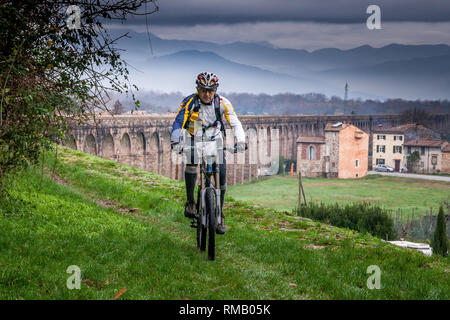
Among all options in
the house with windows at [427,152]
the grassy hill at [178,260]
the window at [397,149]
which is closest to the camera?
the grassy hill at [178,260]

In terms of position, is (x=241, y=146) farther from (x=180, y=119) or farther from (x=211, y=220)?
(x=211, y=220)

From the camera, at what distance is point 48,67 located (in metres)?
6.00

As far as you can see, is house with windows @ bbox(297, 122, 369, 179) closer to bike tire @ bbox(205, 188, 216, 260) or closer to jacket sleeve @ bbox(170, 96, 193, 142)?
jacket sleeve @ bbox(170, 96, 193, 142)

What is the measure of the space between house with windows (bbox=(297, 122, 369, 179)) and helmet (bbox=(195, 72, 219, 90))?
7449cm

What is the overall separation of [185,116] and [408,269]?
3.59m

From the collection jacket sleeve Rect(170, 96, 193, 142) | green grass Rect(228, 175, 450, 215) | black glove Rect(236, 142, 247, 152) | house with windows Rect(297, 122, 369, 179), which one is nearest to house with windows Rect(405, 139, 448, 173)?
green grass Rect(228, 175, 450, 215)

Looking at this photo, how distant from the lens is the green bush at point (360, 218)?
2472cm

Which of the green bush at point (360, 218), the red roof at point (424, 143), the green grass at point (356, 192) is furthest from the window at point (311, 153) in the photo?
the green bush at point (360, 218)

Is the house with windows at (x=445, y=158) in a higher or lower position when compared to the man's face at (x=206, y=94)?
lower

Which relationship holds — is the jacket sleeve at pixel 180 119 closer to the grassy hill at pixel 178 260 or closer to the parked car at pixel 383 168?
the grassy hill at pixel 178 260

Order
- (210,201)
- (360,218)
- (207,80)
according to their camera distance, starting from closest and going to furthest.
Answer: (210,201)
(207,80)
(360,218)

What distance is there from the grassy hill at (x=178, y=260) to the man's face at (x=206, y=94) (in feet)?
6.96

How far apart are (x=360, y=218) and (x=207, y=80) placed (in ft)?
74.0

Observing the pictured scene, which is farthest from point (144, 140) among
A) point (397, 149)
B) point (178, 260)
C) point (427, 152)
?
point (178, 260)
